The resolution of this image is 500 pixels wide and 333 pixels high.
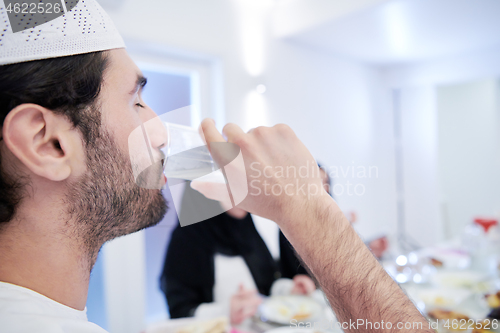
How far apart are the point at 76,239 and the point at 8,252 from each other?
3.2 inches

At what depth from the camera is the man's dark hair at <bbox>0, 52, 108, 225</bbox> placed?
411mm

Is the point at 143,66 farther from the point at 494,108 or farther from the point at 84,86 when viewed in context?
the point at 494,108

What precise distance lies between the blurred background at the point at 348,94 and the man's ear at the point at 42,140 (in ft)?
0.63

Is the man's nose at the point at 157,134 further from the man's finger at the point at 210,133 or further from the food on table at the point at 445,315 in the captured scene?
the food on table at the point at 445,315

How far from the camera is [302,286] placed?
134 centimetres

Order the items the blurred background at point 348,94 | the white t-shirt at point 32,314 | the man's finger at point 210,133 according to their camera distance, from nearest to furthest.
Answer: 1. the white t-shirt at point 32,314
2. the man's finger at point 210,133
3. the blurred background at point 348,94

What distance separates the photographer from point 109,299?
5.25 feet

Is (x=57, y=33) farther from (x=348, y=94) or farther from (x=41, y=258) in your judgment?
(x=348, y=94)

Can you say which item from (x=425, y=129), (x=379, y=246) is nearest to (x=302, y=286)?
(x=379, y=246)

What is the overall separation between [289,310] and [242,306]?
158 mm

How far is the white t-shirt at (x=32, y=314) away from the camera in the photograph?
0.34 metres

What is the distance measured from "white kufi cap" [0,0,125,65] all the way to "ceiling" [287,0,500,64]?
5.99ft

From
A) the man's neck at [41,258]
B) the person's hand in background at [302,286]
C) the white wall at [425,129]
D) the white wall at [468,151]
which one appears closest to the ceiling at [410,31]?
the white wall at [425,129]

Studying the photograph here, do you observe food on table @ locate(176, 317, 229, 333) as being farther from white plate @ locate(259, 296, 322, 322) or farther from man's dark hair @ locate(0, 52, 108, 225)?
man's dark hair @ locate(0, 52, 108, 225)
